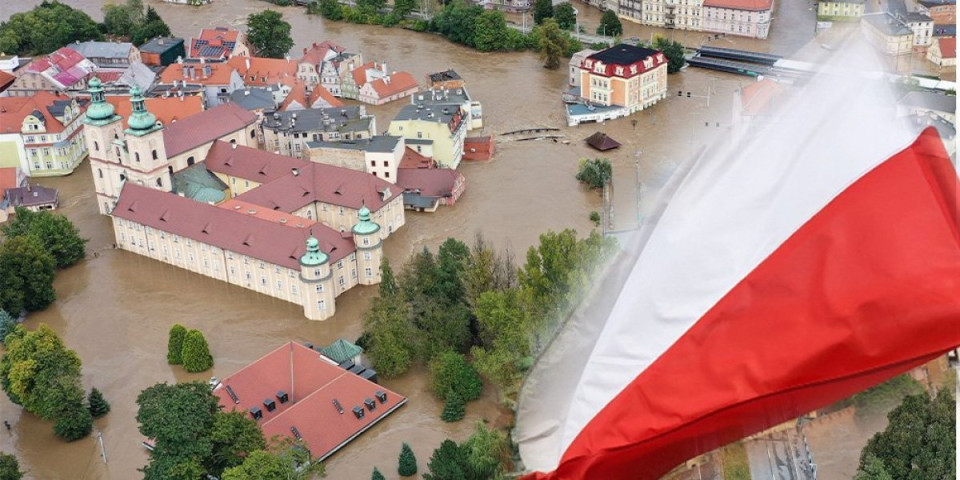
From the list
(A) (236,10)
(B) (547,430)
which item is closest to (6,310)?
(B) (547,430)

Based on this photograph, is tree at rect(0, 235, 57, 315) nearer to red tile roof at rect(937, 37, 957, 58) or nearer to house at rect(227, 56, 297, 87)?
house at rect(227, 56, 297, 87)

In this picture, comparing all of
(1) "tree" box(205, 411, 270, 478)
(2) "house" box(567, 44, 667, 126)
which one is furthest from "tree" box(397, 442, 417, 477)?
(2) "house" box(567, 44, 667, 126)

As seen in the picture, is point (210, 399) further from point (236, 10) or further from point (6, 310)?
point (236, 10)

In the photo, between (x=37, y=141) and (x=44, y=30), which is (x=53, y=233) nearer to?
(x=37, y=141)

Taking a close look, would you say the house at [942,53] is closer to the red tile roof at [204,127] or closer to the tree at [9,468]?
the red tile roof at [204,127]

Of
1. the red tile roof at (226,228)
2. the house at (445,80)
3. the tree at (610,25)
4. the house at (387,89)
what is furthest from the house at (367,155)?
the tree at (610,25)

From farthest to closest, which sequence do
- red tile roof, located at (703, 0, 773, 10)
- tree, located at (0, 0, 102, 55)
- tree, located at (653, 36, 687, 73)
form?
tree, located at (0, 0, 102, 55) → red tile roof, located at (703, 0, 773, 10) → tree, located at (653, 36, 687, 73)

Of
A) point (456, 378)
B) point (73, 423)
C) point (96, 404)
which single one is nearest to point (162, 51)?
point (96, 404)
